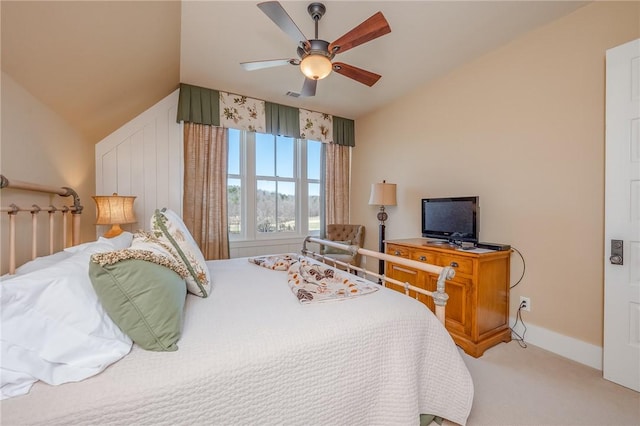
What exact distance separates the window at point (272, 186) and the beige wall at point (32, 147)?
5.44ft

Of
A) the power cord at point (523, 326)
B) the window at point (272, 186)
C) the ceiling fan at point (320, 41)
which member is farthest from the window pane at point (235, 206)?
the power cord at point (523, 326)

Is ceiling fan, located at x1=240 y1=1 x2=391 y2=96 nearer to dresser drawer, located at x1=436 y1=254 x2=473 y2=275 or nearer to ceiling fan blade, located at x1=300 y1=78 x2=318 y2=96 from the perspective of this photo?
ceiling fan blade, located at x1=300 y1=78 x2=318 y2=96

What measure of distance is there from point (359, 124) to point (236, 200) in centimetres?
232

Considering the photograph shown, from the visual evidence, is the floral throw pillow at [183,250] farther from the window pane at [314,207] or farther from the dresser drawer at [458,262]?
the window pane at [314,207]

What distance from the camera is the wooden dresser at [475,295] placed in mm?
2188

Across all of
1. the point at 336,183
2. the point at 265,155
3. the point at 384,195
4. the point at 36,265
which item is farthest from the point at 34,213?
the point at 336,183

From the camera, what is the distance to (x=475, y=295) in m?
2.18

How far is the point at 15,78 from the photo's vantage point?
1441mm

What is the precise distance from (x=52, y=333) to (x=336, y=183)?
3.83m

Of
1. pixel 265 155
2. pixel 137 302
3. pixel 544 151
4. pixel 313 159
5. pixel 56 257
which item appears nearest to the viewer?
pixel 137 302

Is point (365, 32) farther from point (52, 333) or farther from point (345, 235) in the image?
point (345, 235)

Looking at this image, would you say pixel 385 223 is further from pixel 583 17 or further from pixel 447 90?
pixel 583 17

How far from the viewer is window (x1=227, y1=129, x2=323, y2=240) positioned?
3.76 meters

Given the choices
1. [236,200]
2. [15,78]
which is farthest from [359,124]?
[15,78]
